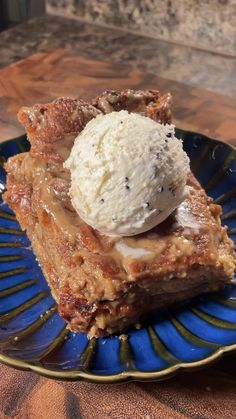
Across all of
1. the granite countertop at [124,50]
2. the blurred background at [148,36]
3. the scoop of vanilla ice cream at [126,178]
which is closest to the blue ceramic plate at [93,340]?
the scoop of vanilla ice cream at [126,178]

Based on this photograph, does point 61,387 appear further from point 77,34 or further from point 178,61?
point 77,34

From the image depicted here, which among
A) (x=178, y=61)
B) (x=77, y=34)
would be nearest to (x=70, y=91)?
(x=178, y=61)

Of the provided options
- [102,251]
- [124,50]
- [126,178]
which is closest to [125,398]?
[102,251]

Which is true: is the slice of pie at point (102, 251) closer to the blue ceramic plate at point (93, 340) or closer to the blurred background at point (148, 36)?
the blue ceramic plate at point (93, 340)

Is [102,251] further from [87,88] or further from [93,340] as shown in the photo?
[87,88]

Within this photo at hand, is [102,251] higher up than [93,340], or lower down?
higher up

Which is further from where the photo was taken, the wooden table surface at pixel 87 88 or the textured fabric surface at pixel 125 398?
the wooden table surface at pixel 87 88
